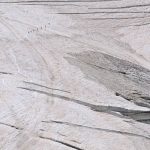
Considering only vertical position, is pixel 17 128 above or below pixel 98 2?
below

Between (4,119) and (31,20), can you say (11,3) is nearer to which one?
(31,20)

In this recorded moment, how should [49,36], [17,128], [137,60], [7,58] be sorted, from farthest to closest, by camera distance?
[49,36], [137,60], [7,58], [17,128]

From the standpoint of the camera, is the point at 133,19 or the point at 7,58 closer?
the point at 7,58

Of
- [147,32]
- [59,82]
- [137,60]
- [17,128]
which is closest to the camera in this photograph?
[17,128]

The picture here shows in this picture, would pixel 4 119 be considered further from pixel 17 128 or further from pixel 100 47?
pixel 100 47

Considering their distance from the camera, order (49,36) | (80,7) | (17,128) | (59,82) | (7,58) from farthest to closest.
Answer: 1. (80,7)
2. (49,36)
3. (7,58)
4. (59,82)
5. (17,128)

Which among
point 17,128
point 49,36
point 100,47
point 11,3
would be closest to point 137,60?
point 100,47

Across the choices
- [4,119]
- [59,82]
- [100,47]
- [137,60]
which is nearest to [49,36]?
[100,47]
